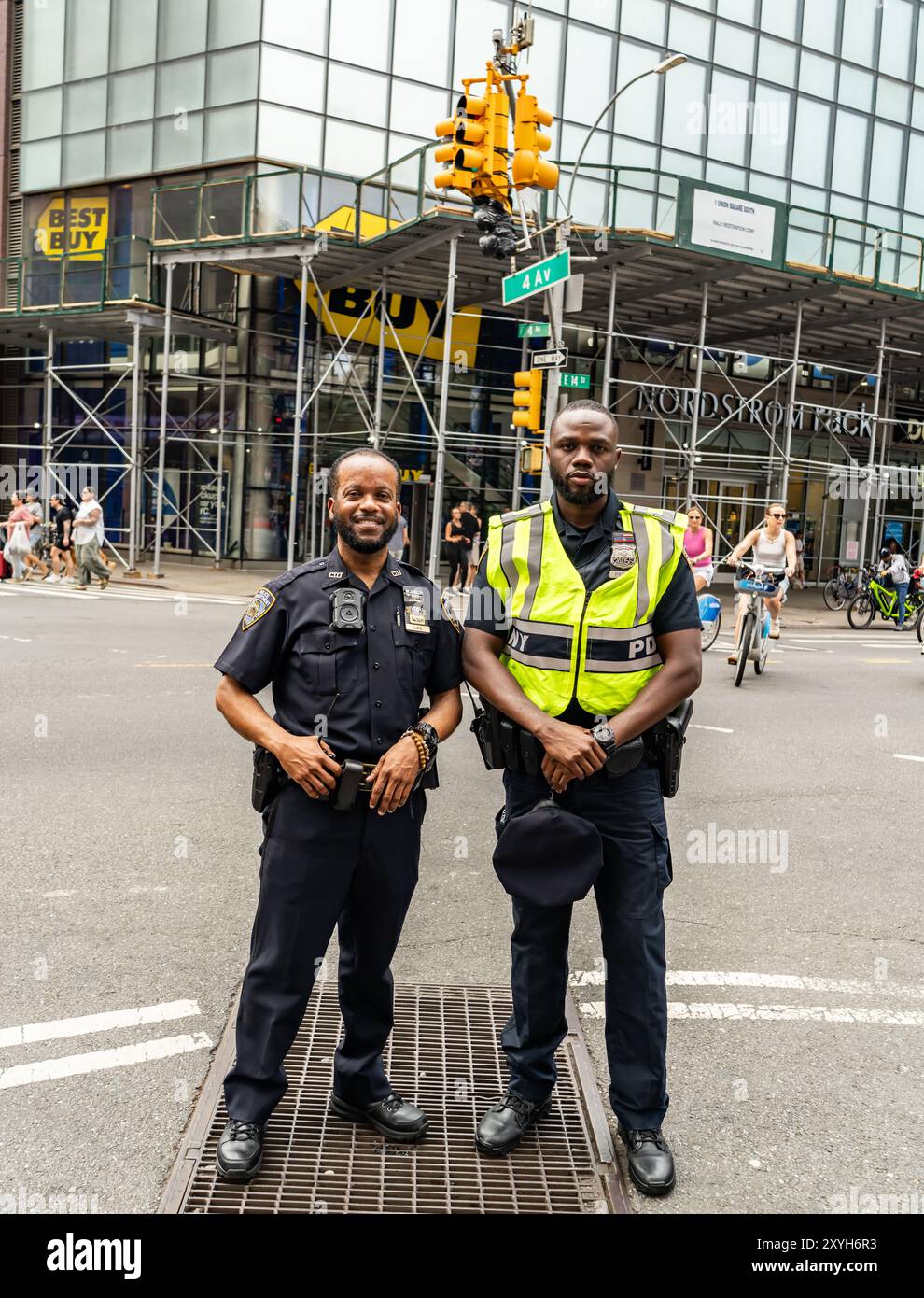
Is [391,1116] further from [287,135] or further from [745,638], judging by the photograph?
[287,135]

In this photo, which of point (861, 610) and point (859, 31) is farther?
point (859, 31)

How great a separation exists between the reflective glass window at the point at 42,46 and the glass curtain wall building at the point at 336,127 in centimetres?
7

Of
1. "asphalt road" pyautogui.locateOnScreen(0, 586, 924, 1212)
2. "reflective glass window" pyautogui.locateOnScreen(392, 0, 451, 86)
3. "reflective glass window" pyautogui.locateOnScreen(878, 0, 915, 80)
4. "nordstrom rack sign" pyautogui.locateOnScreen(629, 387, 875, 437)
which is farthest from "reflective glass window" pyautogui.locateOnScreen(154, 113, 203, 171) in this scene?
"asphalt road" pyautogui.locateOnScreen(0, 586, 924, 1212)

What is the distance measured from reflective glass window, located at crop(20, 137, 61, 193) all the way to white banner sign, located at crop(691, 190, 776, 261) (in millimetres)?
16366

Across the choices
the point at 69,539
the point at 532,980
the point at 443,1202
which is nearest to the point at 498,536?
the point at 532,980

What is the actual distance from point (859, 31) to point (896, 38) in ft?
4.80

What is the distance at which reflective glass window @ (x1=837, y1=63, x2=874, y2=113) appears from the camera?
2948 cm

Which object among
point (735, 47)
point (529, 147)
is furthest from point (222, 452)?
point (735, 47)

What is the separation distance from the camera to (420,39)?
24.8 meters

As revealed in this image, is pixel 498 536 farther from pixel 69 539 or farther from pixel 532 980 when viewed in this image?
pixel 69 539

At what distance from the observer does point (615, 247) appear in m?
19.9

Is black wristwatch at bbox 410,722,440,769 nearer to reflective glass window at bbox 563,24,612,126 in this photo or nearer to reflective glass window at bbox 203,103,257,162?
reflective glass window at bbox 203,103,257,162

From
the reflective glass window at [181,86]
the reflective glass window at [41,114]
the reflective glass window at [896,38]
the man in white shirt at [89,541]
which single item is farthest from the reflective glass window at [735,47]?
the man in white shirt at [89,541]

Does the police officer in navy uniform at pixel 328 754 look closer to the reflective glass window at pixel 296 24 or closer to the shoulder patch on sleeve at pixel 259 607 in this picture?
the shoulder patch on sleeve at pixel 259 607
